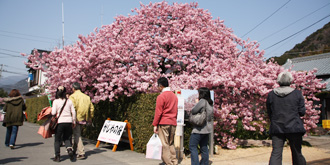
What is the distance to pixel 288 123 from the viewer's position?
439 centimetres

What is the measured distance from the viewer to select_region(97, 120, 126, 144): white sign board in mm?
8445

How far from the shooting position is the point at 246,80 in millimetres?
8883

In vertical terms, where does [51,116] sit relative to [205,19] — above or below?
below

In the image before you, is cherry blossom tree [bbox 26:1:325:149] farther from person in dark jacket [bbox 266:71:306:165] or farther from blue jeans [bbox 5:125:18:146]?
person in dark jacket [bbox 266:71:306:165]

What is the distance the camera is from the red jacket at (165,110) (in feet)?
18.6

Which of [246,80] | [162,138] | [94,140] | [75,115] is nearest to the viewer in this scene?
[162,138]

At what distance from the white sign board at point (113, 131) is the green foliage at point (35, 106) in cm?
1323

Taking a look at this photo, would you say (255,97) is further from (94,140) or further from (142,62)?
(94,140)

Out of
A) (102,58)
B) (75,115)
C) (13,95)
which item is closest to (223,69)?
(102,58)

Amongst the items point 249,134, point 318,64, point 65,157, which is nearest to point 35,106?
point 65,157

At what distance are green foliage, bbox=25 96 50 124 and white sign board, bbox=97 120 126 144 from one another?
521 inches

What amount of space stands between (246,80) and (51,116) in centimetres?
600

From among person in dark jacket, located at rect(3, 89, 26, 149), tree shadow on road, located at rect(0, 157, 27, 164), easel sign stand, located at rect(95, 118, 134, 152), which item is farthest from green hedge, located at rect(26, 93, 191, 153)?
tree shadow on road, located at rect(0, 157, 27, 164)

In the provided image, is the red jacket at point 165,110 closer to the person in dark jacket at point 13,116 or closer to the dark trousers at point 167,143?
the dark trousers at point 167,143
